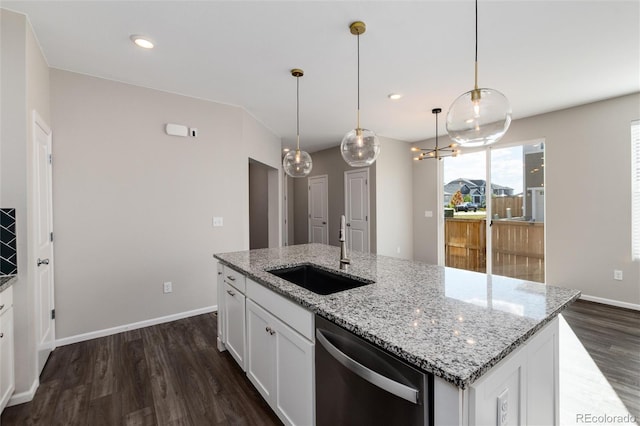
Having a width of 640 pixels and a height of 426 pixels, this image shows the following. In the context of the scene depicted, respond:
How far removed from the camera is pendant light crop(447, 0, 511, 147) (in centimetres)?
153

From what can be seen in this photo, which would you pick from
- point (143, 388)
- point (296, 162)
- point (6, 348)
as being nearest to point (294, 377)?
point (143, 388)

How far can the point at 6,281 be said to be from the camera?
1.87 meters

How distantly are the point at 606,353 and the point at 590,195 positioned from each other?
2.30 m

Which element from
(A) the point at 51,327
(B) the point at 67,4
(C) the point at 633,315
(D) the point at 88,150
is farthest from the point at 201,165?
(C) the point at 633,315

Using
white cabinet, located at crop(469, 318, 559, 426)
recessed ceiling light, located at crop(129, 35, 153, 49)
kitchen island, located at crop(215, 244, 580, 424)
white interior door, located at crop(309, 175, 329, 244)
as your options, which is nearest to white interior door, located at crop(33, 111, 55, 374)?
recessed ceiling light, located at crop(129, 35, 153, 49)

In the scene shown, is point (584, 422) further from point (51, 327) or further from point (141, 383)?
point (51, 327)

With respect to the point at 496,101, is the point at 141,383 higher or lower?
lower

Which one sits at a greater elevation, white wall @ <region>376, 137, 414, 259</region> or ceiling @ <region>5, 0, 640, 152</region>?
ceiling @ <region>5, 0, 640, 152</region>

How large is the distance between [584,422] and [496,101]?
79.7 inches

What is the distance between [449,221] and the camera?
18.7ft

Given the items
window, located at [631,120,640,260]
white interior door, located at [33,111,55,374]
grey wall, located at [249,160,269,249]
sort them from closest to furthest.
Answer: white interior door, located at [33,111,55,374], window, located at [631,120,640,260], grey wall, located at [249,160,269,249]

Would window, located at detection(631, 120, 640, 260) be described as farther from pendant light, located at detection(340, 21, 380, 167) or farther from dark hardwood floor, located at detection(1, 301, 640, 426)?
pendant light, located at detection(340, 21, 380, 167)

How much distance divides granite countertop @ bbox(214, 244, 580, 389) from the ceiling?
181 centimetres
